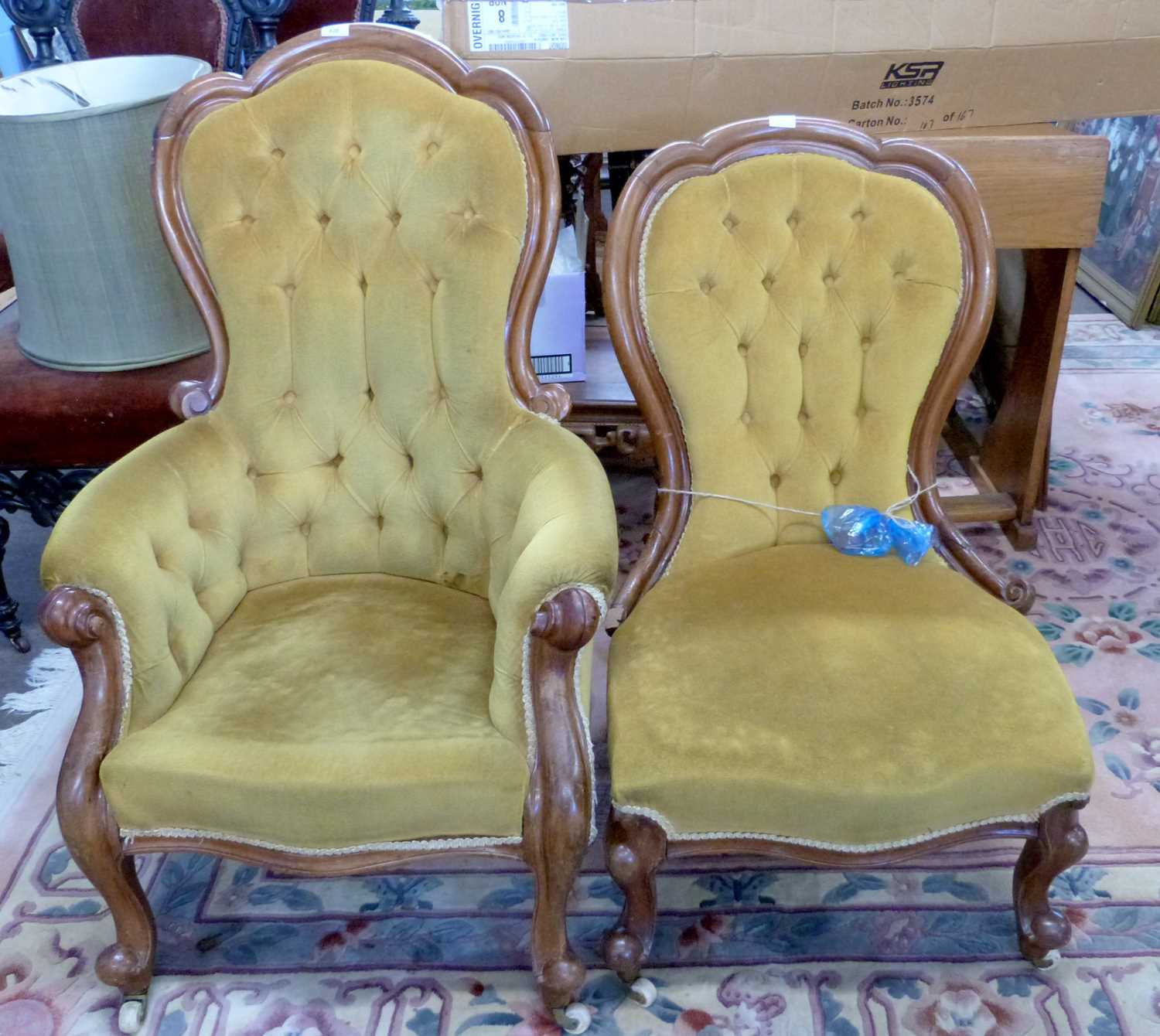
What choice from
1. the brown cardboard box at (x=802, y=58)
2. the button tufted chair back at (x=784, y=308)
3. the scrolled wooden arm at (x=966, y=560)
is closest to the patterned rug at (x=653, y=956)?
the scrolled wooden arm at (x=966, y=560)

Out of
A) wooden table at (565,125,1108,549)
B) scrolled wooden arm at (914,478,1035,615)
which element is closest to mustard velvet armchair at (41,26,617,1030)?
scrolled wooden arm at (914,478,1035,615)

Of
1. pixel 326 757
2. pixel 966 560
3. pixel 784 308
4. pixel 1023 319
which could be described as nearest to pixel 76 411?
pixel 326 757

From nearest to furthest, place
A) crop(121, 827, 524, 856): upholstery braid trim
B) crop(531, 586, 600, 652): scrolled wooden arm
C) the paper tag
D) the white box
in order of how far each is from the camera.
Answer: crop(531, 586, 600, 652): scrolled wooden arm
crop(121, 827, 524, 856): upholstery braid trim
the paper tag
the white box

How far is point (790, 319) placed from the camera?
4.66 feet

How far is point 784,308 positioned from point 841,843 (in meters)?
0.71

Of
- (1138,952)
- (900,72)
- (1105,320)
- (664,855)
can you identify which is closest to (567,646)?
(664,855)

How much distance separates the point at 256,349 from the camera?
1.42 meters

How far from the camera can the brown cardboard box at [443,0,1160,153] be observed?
1.67m

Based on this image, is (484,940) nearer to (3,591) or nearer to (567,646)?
(567,646)

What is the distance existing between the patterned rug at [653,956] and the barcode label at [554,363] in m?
1.06

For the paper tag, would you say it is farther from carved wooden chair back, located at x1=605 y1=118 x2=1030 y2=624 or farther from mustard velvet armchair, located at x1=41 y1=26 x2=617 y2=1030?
carved wooden chair back, located at x1=605 y1=118 x2=1030 y2=624

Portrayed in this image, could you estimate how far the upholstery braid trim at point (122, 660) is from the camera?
113 cm

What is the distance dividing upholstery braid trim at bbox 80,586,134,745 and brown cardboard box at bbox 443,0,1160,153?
1.06 m

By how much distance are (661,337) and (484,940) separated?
86 centimetres
